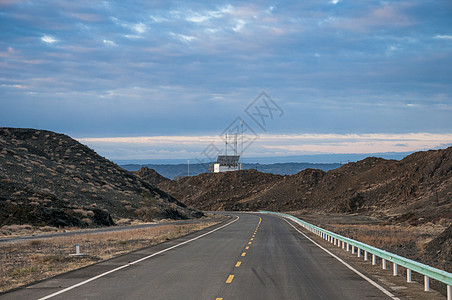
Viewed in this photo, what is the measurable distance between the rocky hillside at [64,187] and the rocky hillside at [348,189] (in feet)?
109

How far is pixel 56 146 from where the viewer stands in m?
85.1

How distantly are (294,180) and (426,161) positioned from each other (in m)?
48.2

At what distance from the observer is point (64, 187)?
58906 millimetres

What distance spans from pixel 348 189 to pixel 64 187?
228ft

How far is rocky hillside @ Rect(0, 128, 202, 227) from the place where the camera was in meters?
43.7

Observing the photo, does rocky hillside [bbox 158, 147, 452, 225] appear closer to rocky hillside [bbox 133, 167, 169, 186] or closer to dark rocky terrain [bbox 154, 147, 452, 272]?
dark rocky terrain [bbox 154, 147, 452, 272]

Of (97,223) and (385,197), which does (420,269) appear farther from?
(385,197)

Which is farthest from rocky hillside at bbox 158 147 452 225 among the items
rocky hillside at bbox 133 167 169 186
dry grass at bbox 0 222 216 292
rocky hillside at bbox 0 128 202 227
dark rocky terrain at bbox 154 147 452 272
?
dry grass at bbox 0 222 216 292

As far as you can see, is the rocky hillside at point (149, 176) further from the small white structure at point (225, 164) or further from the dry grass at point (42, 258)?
the dry grass at point (42, 258)

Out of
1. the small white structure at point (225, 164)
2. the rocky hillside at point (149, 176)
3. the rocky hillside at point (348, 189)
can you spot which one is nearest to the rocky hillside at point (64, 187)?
the rocky hillside at point (348, 189)

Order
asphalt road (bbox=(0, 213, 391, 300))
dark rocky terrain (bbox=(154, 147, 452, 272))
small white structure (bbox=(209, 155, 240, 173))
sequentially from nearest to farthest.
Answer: asphalt road (bbox=(0, 213, 391, 300))
dark rocky terrain (bbox=(154, 147, 452, 272))
small white structure (bbox=(209, 155, 240, 173))

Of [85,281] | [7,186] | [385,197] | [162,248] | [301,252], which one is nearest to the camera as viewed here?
[85,281]

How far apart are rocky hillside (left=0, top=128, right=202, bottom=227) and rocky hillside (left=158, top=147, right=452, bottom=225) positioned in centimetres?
3325

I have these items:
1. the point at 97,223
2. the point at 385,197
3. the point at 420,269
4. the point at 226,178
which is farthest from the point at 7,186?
the point at 226,178
